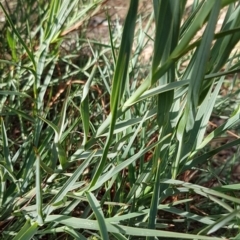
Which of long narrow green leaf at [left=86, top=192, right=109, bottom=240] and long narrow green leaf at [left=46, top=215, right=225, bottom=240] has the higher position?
long narrow green leaf at [left=86, top=192, right=109, bottom=240]

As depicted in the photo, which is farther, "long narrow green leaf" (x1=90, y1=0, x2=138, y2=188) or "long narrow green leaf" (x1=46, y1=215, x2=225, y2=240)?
"long narrow green leaf" (x1=46, y1=215, x2=225, y2=240)

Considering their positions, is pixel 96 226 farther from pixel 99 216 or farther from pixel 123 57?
pixel 123 57

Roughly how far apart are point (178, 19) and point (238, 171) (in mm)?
1086

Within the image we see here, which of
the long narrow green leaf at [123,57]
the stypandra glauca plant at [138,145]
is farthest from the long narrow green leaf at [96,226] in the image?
the long narrow green leaf at [123,57]

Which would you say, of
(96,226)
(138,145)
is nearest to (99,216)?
(96,226)

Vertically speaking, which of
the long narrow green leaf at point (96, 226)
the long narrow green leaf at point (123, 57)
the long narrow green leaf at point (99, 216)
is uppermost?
the long narrow green leaf at point (123, 57)

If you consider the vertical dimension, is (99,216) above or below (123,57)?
below

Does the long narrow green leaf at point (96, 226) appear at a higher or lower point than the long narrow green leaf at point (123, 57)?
lower

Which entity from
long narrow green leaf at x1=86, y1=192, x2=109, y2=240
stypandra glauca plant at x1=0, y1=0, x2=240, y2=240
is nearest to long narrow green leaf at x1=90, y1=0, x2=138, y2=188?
stypandra glauca plant at x1=0, y1=0, x2=240, y2=240

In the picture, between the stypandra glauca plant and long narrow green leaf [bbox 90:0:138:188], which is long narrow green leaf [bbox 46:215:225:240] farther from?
long narrow green leaf [bbox 90:0:138:188]

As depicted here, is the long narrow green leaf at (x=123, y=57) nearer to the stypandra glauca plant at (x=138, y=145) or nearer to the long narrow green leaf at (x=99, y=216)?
the stypandra glauca plant at (x=138, y=145)

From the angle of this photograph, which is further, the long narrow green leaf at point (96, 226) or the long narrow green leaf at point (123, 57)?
the long narrow green leaf at point (96, 226)

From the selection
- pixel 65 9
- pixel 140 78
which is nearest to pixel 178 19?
pixel 65 9

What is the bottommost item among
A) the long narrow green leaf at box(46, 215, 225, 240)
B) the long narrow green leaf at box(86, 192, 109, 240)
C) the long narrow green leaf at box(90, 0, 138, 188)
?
the long narrow green leaf at box(46, 215, 225, 240)
